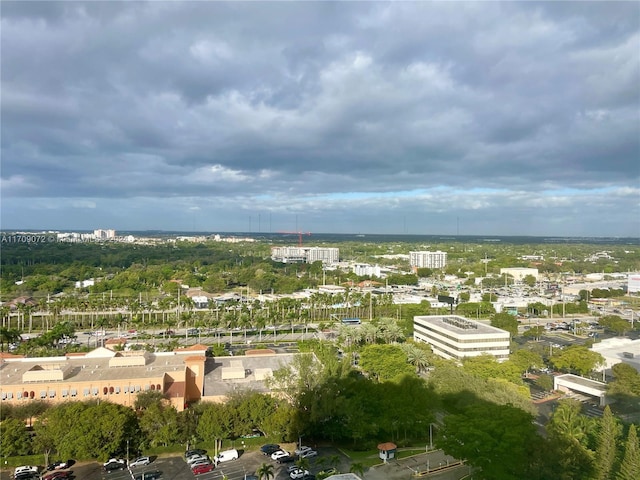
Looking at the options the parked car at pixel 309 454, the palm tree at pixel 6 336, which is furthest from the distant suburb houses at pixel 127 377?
the palm tree at pixel 6 336

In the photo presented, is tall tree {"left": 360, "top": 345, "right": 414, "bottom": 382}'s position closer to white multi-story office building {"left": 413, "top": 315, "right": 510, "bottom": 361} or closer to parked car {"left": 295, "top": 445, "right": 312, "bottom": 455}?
white multi-story office building {"left": 413, "top": 315, "right": 510, "bottom": 361}

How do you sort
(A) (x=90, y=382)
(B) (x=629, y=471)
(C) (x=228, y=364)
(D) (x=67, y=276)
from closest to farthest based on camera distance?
(B) (x=629, y=471), (A) (x=90, y=382), (C) (x=228, y=364), (D) (x=67, y=276)

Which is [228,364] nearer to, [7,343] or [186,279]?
[7,343]

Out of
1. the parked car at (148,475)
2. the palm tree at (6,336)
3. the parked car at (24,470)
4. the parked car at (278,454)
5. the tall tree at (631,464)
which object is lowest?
the parked car at (148,475)

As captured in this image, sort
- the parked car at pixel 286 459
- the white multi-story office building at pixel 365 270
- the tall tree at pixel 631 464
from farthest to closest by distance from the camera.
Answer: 1. the white multi-story office building at pixel 365 270
2. the parked car at pixel 286 459
3. the tall tree at pixel 631 464

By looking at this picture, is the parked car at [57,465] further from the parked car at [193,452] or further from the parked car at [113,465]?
the parked car at [193,452]

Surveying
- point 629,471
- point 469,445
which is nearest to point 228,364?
point 469,445
